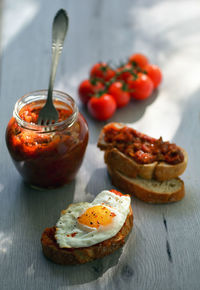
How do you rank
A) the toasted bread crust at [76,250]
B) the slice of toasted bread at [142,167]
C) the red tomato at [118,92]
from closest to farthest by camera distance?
the toasted bread crust at [76,250] < the slice of toasted bread at [142,167] < the red tomato at [118,92]

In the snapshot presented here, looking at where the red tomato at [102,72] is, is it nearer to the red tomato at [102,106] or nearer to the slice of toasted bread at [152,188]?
the red tomato at [102,106]

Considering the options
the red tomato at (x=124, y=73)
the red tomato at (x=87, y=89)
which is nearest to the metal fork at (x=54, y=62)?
the red tomato at (x=87, y=89)

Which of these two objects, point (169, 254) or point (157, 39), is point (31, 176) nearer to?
point (169, 254)

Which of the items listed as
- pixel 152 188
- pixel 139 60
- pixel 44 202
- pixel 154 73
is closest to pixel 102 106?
pixel 154 73

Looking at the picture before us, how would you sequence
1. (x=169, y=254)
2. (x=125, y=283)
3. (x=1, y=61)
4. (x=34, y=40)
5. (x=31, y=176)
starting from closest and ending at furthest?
(x=125, y=283)
(x=169, y=254)
(x=31, y=176)
(x=1, y=61)
(x=34, y=40)

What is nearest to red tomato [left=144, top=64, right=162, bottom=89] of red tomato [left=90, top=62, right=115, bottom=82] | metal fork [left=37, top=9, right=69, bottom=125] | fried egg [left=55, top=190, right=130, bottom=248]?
red tomato [left=90, top=62, right=115, bottom=82]

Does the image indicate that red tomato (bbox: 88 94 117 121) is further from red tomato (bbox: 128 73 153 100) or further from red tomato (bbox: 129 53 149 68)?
red tomato (bbox: 129 53 149 68)

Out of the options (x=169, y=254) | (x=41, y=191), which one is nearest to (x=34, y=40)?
(x=41, y=191)

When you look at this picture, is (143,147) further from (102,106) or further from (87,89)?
(87,89)
